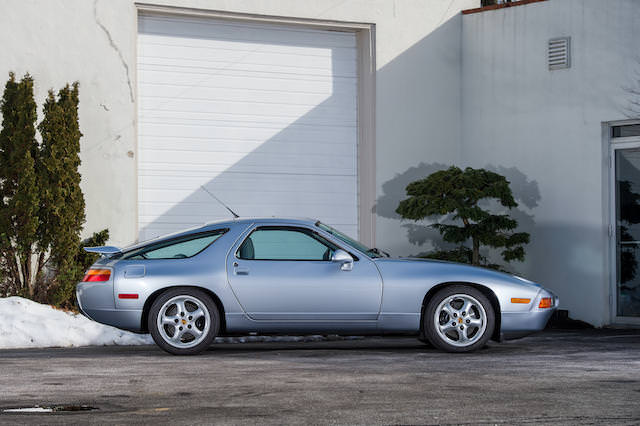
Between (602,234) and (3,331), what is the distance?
8364 mm

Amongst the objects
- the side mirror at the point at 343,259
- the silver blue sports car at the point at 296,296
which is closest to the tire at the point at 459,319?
the silver blue sports car at the point at 296,296

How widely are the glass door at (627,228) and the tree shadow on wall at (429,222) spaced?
4.71ft

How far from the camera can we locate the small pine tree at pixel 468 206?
582 inches

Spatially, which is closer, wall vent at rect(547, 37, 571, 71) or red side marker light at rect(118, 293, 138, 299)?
red side marker light at rect(118, 293, 138, 299)

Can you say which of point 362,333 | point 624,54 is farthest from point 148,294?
point 624,54

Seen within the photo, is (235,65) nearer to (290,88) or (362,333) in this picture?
(290,88)

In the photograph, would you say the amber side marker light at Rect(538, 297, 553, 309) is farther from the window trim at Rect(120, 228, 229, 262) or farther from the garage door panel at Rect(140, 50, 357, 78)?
the garage door panel at Rect(140, 50, 357, 78)

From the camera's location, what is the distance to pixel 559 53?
1561 centimetres

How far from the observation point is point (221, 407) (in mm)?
6234

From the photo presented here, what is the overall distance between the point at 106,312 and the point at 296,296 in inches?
69.6

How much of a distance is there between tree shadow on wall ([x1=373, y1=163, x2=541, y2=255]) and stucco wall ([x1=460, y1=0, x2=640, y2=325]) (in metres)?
0.02

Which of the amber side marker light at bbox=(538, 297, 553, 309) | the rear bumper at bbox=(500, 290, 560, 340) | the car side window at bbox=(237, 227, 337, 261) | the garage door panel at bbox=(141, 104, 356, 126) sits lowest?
the rear bumper at bbox=(500, 290, 560, 340)

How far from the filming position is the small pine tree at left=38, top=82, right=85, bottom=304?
13.8 metres

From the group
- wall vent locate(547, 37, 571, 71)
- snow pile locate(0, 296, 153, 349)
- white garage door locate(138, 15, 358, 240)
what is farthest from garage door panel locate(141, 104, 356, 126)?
snow pile locate(0, 296, 153, 349)
